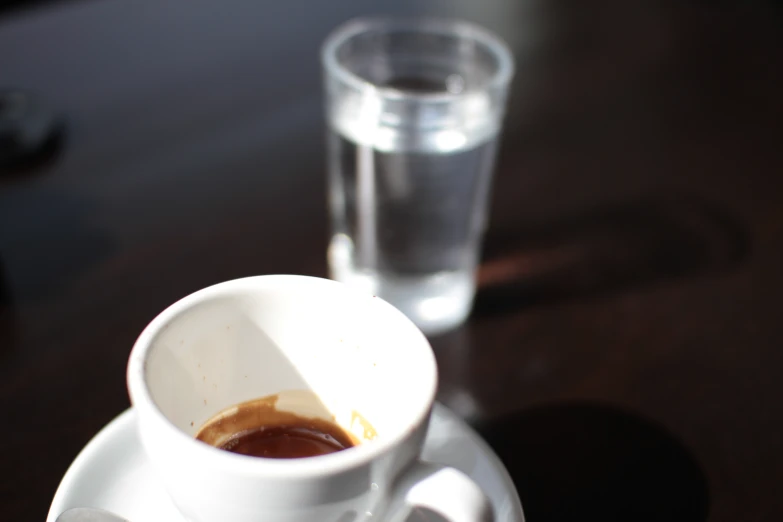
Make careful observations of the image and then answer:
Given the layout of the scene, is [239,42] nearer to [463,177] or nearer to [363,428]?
[463,177]

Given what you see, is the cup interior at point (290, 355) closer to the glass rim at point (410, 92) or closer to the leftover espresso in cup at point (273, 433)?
the leftover espresso in cup at point (273, 433)

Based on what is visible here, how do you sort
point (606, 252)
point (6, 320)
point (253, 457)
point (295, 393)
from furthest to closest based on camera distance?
point (606, 252) → point (6, 320) → point (295, 393) → point (253, 457)

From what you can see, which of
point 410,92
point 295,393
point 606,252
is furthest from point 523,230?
point 295,393

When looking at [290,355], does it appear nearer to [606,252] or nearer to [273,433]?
[273,433]

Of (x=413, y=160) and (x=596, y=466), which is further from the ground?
(x=413, y=160)

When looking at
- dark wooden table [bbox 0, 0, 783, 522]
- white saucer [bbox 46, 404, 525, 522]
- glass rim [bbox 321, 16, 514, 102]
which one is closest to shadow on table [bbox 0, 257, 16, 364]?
dark wooden table [bbox 0, 0, 783, 522]

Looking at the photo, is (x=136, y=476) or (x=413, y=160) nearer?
(x=136, y=476)

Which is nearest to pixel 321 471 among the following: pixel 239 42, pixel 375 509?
pixel 375 509
